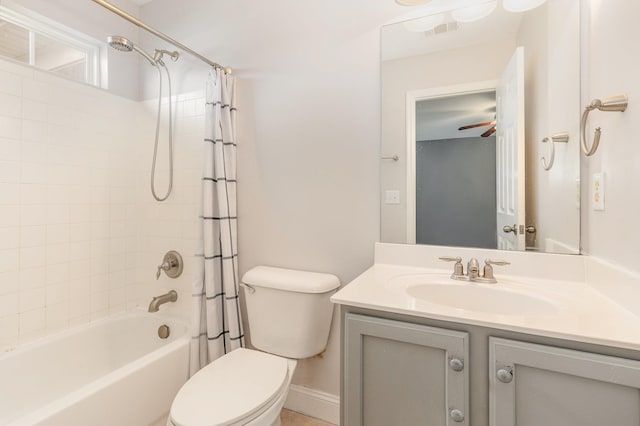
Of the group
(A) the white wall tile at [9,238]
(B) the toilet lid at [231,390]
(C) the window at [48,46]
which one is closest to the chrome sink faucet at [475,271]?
(B) the toilet lid at [231,390]

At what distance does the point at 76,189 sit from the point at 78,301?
67 centimetres

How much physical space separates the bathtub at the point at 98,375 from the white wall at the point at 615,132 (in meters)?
1.88

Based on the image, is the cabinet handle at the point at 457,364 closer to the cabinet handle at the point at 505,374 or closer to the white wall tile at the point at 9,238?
the cabinet handle at the point at 505,374

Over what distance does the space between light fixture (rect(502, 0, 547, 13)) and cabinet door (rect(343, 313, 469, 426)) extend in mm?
1324

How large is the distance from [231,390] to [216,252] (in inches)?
30.0

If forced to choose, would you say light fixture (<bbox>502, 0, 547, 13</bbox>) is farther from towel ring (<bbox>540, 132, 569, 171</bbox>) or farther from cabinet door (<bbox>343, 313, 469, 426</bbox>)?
cabinet door (<bbox>343, 313, 469, 426</bbox>)

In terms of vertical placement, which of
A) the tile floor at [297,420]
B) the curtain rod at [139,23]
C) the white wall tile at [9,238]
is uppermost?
the curtain rod at [139,23]

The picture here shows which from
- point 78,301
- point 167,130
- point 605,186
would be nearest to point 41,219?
point 78,301

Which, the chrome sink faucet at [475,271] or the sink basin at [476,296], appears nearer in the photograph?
the sink basin at [476,296]

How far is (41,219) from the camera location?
166 cm

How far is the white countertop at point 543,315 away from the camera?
29.6 inches

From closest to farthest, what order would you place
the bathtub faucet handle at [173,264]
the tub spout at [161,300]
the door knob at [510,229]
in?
the door knob at [510,229] < the tub spout at [161,300] < the bathtub faucet handle at [173,264]

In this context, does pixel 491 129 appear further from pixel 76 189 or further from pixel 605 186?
pixel 76 189

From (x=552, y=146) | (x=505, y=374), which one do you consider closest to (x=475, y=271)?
(x=505, y=374)
